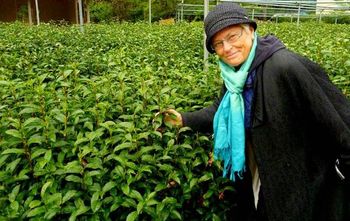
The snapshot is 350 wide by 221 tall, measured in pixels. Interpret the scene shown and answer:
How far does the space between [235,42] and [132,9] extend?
24.1m

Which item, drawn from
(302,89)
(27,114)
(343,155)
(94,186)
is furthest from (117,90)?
(343,155)

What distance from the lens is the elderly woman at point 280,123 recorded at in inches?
67.8

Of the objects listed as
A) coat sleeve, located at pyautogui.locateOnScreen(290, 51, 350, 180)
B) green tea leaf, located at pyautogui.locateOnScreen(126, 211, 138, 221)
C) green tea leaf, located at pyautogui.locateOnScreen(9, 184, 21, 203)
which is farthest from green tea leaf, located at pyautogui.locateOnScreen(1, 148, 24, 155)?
coat sleeve, located at pyautogui.locateOnScreen(290, 51, 350, 180)

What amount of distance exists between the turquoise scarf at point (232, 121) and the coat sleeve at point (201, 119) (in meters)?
0.13

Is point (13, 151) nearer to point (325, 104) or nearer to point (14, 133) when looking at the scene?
point (14, 133)

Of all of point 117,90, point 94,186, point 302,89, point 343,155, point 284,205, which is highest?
point 302,89

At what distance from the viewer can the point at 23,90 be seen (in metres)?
2.31

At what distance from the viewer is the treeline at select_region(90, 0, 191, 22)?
2447cm

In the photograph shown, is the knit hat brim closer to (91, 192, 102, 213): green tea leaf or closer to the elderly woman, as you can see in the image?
the elderly woman

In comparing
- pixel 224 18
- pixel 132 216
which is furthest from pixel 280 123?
pixel 132 216

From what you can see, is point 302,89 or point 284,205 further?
point 284,205

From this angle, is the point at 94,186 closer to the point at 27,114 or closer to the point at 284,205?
the point at 27,114

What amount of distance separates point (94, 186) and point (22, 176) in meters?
0.31

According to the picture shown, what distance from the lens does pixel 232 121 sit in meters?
1.87
